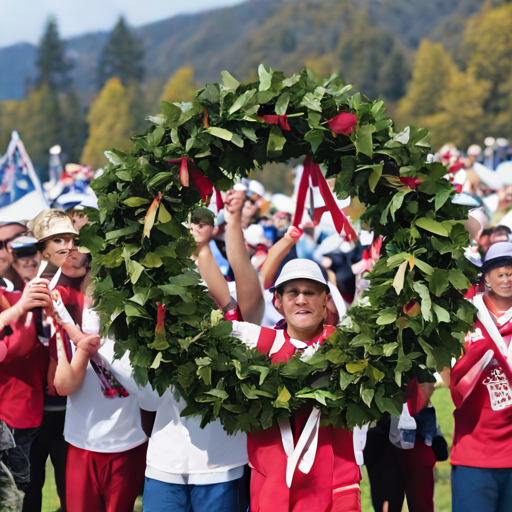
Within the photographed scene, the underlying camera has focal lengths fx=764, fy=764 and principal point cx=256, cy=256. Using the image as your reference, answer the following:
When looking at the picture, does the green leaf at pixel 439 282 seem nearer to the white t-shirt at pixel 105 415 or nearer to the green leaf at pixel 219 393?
the green leaf at pixel 219 393

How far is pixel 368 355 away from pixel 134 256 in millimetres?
1106

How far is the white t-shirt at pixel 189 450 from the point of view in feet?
11.2

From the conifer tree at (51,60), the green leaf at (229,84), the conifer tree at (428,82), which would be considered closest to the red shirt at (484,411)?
the green leaf at (229,84)

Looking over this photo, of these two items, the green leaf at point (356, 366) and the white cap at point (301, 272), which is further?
the white cap at point (301, 272)

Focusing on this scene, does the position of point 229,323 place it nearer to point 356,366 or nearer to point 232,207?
point 356,366

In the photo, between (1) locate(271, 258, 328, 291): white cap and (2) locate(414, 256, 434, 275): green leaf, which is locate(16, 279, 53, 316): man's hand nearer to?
(1) locate(271, 258, 328, 291): white cap

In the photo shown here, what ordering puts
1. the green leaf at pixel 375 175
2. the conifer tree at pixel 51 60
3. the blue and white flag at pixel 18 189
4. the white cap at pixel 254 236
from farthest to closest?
the conifer tree at pixel 51 60 < the blue and white flag at pixel 18 189 < the white cap at pixel 254 236 < the green leaf at pixel 375 175

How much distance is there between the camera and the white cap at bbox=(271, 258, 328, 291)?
3531 mm

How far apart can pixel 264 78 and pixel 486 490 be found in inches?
86.8

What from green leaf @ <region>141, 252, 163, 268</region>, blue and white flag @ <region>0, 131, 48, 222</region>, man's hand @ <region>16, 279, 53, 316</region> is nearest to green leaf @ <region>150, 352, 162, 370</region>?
green leaf @ <region>141, 252, 163, 268</region>

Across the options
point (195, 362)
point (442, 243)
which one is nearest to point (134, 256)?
point (195, 362)

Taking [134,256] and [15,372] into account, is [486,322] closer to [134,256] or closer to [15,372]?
[134,256]

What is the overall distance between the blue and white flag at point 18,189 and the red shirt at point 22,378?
3.80m

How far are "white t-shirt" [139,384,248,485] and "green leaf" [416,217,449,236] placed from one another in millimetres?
1261
